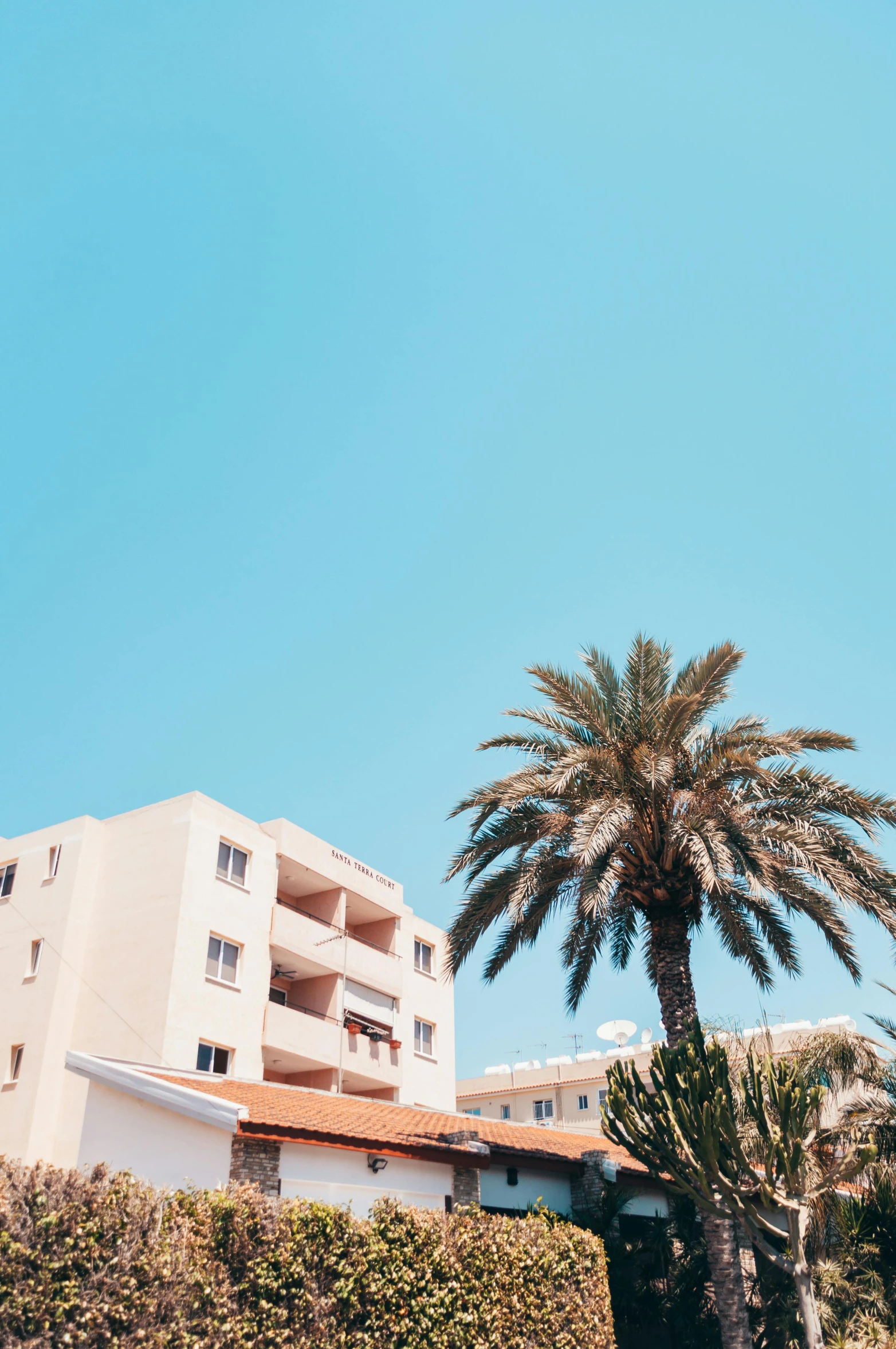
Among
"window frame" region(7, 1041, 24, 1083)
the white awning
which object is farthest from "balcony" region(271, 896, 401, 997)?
"window frame" region(7, 1041, 24, 1083)

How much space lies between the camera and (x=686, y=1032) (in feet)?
60.6

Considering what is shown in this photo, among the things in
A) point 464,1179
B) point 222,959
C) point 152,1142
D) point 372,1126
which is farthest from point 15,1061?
point 464,1179

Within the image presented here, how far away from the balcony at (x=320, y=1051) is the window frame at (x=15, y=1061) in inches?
261

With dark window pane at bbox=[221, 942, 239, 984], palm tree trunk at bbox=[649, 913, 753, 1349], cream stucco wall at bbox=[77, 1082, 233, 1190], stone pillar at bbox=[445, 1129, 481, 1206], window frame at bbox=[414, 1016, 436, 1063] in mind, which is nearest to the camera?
cream stucco wall at bbox=[77, 1082, 233, 1190]

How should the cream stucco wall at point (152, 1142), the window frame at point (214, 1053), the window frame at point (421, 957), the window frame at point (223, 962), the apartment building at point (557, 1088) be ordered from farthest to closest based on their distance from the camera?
the apartment building at point (557, 1088) → the window frame at point (421, 957) → the window frame at point (223, 962) → the window frame at point (214, 1053) → the cream stucco wall at point (152, 1142)

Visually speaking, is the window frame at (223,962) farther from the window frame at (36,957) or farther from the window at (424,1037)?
the window at (424,1037)

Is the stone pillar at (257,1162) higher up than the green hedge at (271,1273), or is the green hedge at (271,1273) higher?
A: the stone pillar at (257,1162)

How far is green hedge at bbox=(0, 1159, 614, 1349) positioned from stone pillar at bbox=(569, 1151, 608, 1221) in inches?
192

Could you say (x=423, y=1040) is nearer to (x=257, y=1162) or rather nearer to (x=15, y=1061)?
(x=15, y=1061)

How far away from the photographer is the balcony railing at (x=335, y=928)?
119ft

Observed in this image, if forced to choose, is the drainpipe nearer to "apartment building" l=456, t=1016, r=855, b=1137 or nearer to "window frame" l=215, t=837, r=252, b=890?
"window frame" l=215, t=837, r=252, b=890

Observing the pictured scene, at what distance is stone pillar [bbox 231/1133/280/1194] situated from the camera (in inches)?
609

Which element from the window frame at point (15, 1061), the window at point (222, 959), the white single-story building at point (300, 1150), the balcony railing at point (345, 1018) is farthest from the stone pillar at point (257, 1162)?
the balcony railing at point (345, 1018)

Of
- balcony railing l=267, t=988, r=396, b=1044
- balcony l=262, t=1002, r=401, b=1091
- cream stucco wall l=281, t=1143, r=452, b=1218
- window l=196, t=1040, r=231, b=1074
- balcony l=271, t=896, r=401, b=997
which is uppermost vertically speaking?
balcony l=271, t=896, r=401, b=997
